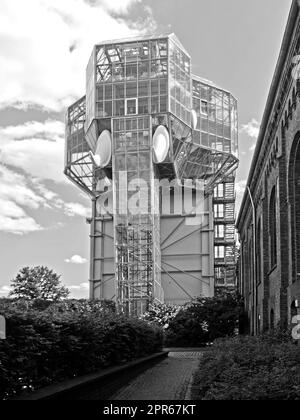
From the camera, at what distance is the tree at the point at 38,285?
76812 mm

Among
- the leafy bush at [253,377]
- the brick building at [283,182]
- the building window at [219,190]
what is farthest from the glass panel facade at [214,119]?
the leafy bush at [253,377]

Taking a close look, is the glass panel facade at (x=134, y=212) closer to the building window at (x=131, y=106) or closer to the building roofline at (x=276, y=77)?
the building window at (x=131, y=106)

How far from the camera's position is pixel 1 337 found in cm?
795

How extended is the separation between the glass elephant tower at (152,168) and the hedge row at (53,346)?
40.7 m

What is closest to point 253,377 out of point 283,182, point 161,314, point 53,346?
point 53,346

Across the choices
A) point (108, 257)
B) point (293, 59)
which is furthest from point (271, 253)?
point (108, 257)

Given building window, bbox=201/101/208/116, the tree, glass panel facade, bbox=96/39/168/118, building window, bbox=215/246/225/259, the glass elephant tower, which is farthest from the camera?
the tree

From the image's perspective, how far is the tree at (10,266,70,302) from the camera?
76812 millimetres

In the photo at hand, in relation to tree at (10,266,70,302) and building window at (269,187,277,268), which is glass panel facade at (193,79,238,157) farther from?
building window at (269,187,277,268)

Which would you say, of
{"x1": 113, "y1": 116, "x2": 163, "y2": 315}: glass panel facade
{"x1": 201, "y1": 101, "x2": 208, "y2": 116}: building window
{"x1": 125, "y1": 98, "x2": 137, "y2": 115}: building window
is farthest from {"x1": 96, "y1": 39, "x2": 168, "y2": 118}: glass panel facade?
{"x1": 201, "y1": 101, "x2": 208, "y2": 116}: building window

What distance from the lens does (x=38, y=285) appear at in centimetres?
7856

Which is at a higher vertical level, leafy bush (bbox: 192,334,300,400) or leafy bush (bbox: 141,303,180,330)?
leafy bush (bbox: 192,334,300,400)

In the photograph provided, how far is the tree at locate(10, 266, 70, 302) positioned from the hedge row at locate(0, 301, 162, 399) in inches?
2420
